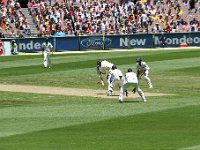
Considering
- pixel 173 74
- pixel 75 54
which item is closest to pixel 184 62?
pixel 173 74

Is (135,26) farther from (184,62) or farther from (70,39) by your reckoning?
(184,62)

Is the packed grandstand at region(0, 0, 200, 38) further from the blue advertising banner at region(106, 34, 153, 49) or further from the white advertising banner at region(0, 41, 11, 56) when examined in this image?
the blue advertising banner at region(106, 34, 153, 49)

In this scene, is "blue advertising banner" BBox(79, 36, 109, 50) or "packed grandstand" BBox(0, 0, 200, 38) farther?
"packed grandstand" BBox(0, 0, 200, 38)

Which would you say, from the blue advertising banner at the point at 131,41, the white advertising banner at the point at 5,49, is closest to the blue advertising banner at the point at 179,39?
the blue advertising banner at the point at 131,41

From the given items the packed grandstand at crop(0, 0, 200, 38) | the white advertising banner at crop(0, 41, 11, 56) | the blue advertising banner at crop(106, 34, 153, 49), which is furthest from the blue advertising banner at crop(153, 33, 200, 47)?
the white advertising banner at crop(0, 41, 11, 56)

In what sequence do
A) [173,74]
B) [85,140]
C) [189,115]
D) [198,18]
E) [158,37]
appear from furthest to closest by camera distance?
1. [198,18]
2. [158,37]
3. [173,74]
4. [189,115]
5. [85,140]

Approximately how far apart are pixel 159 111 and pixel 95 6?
51.4 m

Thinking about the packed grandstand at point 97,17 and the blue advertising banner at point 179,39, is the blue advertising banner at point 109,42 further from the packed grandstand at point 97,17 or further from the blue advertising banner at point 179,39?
the packed grandstand at point 97,17

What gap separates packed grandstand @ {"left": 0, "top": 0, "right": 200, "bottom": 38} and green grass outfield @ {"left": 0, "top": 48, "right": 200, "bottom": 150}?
77.0ft

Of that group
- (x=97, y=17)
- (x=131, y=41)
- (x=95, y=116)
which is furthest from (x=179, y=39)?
(x=95, y=116)

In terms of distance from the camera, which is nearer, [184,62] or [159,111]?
[159,111]

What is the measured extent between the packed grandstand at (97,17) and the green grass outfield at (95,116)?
23.5 metres

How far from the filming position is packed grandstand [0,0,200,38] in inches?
2874

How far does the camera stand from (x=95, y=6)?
260ft
